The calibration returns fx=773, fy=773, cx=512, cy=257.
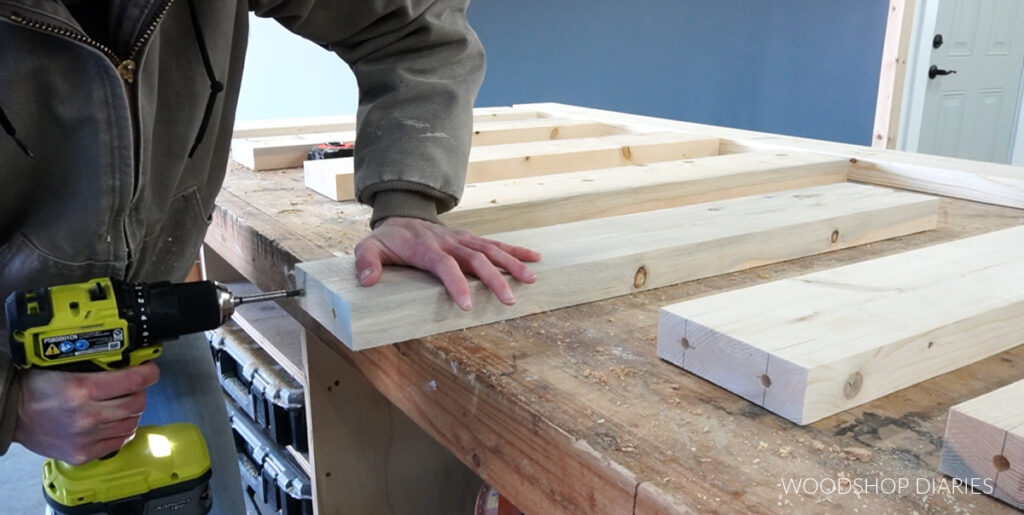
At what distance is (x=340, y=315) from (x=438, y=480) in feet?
2.39

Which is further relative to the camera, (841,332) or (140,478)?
(140,478)

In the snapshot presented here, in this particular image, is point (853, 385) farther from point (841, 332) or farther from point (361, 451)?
point (361, 451)

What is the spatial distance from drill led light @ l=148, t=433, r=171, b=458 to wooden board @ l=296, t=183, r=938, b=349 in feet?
1.06

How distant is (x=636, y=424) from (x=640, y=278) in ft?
1.07

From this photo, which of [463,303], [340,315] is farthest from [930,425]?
[340,315]

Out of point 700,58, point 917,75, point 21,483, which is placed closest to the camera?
point 21,483

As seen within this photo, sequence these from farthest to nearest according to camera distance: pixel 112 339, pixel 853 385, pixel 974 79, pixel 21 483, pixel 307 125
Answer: pixel 974 79, pixel 21 483, pixel 307 125, pixel 112 339, pixel 853 385

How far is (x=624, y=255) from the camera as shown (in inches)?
34.9

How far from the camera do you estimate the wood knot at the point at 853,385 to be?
62 centimetres

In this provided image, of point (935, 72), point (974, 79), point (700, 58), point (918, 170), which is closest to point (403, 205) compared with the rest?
point (918, 170)

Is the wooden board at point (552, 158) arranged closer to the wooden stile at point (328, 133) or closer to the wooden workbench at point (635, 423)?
the wooden stile at point (328, 133)

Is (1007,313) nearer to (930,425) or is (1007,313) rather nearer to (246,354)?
(930,425)

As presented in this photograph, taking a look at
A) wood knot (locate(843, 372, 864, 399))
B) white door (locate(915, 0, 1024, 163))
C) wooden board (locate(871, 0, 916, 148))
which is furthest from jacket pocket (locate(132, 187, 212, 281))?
white door (locate(915, 0, 1024, 163))

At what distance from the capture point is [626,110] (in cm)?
429
